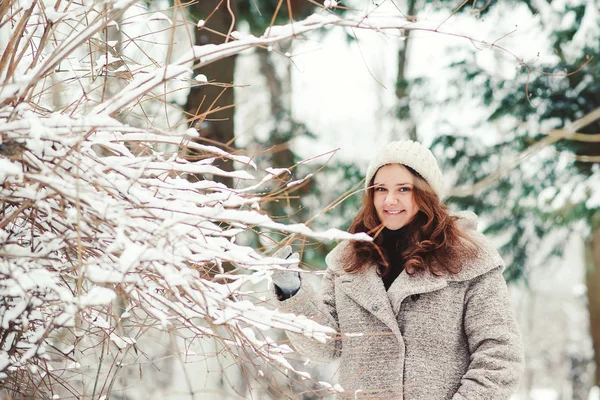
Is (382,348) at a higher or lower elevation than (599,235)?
lower

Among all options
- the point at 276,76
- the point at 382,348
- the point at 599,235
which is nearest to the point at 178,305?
the point at 382,348

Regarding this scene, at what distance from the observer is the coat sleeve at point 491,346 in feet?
6.20

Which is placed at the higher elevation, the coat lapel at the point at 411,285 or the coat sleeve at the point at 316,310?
the coat lapel at the point at 411,285

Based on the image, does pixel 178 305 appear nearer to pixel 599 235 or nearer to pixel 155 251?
pixel 155 251

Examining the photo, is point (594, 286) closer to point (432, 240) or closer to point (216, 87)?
point (216, 87)

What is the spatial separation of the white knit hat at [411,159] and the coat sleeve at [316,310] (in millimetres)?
410

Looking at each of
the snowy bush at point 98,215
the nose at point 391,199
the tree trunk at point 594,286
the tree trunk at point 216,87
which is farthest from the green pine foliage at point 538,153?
the snowy bush at point 98,215

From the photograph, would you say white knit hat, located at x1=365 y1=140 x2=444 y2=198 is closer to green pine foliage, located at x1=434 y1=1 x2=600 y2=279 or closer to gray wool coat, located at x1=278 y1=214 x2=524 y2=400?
gray wool coat, located at x1=278 y1=214 x2=524 y2=400

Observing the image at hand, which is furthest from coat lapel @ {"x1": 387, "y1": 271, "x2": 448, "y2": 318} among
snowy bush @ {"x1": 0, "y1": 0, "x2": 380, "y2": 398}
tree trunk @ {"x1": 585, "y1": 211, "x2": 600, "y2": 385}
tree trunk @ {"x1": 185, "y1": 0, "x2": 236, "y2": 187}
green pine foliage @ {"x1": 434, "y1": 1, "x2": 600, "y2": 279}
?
tree trunk @ {"x1": 585, "y1": 211, "x2": 600, "y2": 385}

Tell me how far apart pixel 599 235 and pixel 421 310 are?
4.92 m

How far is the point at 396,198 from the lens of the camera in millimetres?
2117

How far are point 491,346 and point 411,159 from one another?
630mm

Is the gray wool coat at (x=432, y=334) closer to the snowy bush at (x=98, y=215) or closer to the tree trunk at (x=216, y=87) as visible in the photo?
the snowy bush at (x=98, y=215)

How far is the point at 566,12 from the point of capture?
429 cm
